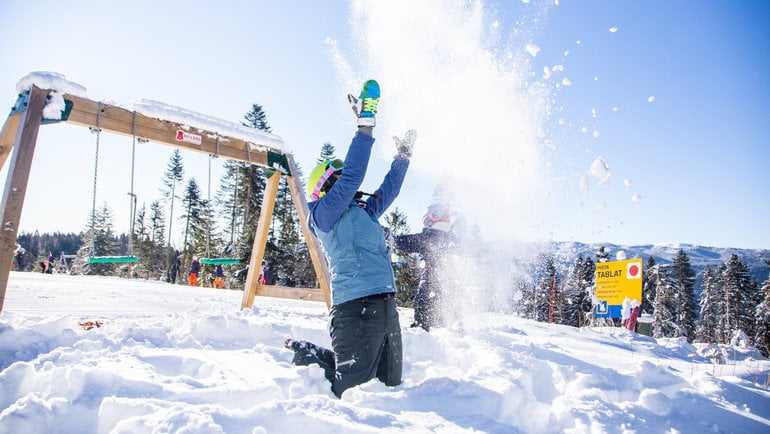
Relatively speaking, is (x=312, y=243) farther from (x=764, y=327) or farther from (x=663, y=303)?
(x=663, y=303)

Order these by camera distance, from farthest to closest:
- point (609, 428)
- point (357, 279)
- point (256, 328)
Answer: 1. point (256, 328)
2. point (357, 279)
3. point (609, 428)

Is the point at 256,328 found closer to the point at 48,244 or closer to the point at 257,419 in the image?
the point at 257,419

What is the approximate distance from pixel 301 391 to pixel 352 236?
1137mm

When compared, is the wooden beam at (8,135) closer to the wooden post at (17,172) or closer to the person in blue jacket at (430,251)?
the wooden post at (17,172)

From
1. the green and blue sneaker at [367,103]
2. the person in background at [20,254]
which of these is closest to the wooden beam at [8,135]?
the person in background at [20,254]

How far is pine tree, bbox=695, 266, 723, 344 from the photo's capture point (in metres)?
47.9

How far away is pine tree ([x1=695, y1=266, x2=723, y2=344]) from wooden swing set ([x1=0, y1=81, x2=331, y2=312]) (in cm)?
5813

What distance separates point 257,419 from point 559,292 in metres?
46.2

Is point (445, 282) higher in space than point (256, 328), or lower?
higher

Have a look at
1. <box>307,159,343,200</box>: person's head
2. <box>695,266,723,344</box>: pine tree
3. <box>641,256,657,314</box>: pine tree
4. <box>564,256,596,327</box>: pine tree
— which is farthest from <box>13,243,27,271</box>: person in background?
<box>695,266,723,344</box>: pine tree

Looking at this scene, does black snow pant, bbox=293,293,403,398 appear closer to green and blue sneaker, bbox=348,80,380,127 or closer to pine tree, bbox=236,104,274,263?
green and blue sneaker, bbox=348,80,380,127

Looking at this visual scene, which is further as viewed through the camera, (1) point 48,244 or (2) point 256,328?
(1) point 48,244

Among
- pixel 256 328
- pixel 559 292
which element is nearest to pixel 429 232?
pixel 256 328

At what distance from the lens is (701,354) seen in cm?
647
